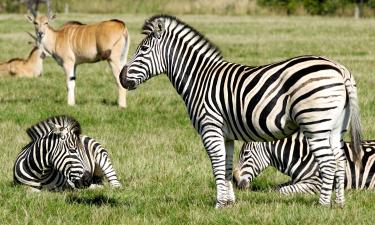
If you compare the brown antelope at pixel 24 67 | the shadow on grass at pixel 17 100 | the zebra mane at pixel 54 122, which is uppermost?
the zebra mane at pixel 54 122

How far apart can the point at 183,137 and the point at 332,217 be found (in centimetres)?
591

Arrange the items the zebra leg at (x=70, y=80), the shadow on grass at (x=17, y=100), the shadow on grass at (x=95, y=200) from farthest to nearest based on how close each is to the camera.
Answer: the shadow on grass at (x=17, y=100) → the zebra leg at (x=70, y=80) → the shadow on grass at (x=95, y=200)

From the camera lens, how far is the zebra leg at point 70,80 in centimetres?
1722

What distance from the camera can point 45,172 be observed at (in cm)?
956

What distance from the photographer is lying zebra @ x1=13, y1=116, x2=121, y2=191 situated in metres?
Result: 9.27

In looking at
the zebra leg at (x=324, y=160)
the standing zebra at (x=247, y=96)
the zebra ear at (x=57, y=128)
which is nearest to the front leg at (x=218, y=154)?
the standing zebra at (x=247, y=96)

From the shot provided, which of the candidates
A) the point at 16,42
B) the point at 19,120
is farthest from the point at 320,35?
the point at 19,120

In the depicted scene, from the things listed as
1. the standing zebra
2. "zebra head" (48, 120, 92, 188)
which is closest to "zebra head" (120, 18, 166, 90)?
the standing zebra

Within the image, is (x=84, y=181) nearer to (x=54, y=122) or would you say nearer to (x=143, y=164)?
(x=54, y=122)

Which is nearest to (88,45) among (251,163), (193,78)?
(251,163)

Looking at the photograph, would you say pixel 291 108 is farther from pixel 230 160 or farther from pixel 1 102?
pixel 1 102

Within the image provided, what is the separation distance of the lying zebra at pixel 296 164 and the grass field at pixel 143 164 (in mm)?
295

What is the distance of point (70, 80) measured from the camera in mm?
17531

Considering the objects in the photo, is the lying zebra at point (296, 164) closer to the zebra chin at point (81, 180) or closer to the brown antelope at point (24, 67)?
the zebra chin at point (81, 180)
